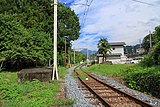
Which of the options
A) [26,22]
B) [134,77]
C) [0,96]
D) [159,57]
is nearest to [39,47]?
[26,22]

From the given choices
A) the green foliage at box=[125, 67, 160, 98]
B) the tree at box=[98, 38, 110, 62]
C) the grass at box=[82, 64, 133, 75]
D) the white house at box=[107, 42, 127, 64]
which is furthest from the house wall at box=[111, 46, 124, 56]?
the green foliage at box=[125, 67, 160, 98]

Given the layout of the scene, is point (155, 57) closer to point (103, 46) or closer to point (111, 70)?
point (111, 70)

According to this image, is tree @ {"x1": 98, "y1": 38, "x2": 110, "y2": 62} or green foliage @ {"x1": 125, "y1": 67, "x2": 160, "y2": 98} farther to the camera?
tree @ {"x1": 98, "y1": 38, "x2": 110, "y2": 62}

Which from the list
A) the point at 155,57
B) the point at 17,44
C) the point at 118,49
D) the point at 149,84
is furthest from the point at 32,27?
the point at 118,49

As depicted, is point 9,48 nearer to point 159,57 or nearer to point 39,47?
point 39,47

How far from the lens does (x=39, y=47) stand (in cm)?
2853

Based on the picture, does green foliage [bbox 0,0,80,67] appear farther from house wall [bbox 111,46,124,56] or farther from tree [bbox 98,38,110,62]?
house wall [bbox 111,46,124,56]

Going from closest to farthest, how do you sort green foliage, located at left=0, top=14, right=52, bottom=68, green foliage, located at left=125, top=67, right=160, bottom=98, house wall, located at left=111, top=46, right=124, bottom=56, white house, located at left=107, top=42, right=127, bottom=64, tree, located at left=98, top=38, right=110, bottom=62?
green foliage, located at left=125, top=67, right=160, bottom=98
green foliage, located at left=0, top=14, right=52, bottom=68
tree, located at left=98, top=38, right=110, bottom=62
white house, located at left=107, top=42, right=127, bottom=64
house wall, located at left=111, top=46, right=124, bottom=56

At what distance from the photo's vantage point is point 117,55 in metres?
67.1

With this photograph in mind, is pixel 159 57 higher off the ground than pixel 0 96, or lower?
higher

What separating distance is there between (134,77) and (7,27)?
18.5m

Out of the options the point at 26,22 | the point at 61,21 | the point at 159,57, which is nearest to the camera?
the point at 159,57

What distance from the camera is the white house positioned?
66.0 m

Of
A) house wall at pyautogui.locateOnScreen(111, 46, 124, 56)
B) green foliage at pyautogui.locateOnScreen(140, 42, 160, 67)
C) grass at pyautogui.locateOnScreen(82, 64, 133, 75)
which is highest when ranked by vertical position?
house wall at pyautogui.locateOnScreen(111, 46, 124, 56)
